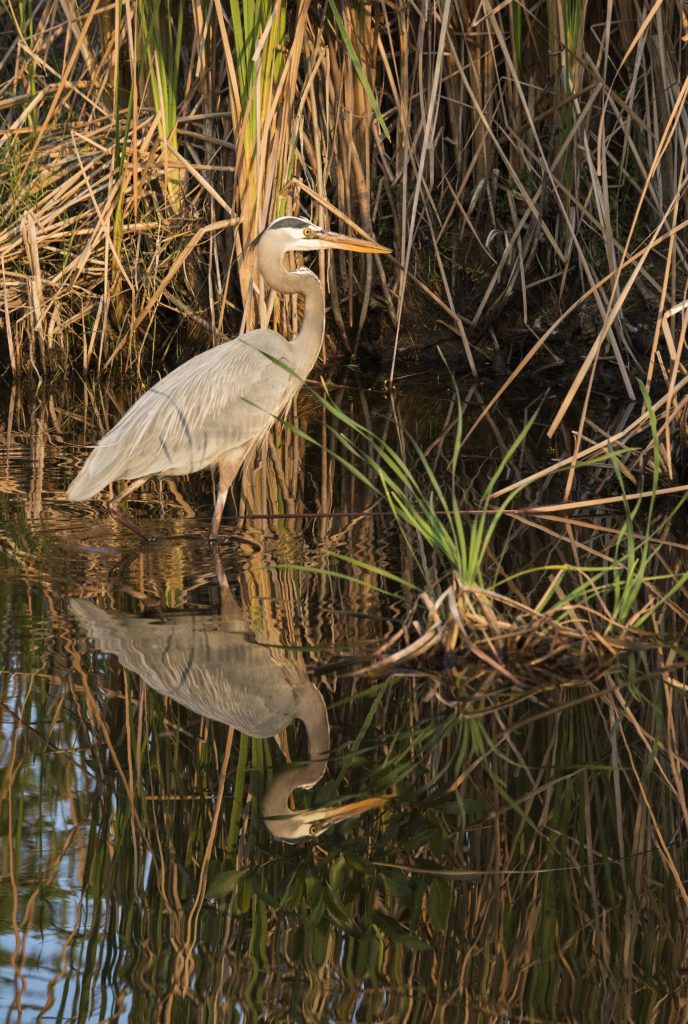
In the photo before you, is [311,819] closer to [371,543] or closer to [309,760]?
[309,760]

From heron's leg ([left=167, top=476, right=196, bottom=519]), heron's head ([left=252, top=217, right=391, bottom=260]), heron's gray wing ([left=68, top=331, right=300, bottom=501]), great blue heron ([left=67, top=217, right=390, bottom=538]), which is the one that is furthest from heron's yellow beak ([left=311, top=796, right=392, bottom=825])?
heron's head ([left=252, top=217, right=391, bottom=260])

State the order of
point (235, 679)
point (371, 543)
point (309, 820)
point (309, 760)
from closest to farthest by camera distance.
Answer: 1. point (309, 820)
2. point (309, 760)
3. point (235, 679)
4. point (371, 543)

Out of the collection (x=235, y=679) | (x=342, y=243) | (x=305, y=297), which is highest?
(x=342, y=243)

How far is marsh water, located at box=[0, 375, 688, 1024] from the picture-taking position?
2.45 meters

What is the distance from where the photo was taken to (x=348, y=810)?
305 centimetres

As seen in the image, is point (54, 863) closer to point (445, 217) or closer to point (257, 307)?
point (257, 307)

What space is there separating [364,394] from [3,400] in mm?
1910

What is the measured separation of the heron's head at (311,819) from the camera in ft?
9.65

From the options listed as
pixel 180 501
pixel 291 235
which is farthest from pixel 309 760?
pixel 291 235

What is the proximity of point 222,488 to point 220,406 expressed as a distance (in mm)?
351

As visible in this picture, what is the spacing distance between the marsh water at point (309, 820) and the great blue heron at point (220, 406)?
2.73ft

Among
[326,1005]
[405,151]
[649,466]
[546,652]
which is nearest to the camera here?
[326,1005]

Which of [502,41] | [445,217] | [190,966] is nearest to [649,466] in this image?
[502,41]

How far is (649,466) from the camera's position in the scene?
5.55m
